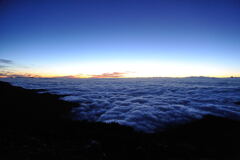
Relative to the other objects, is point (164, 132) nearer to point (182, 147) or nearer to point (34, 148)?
point (182, 147)

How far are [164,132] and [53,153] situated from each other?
3.98 metres

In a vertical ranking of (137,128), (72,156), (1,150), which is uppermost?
(1,150)

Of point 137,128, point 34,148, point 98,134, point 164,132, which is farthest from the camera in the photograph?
point 137,128

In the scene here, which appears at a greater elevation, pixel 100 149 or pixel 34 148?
pixel 34 148

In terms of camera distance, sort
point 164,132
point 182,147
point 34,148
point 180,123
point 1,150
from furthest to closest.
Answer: point 180,123 → point 164,132 → point 182,147 → point 34,148 → point 1,150

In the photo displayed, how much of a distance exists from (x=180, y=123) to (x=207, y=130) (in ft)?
3.35

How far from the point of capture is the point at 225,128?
14.0 feet

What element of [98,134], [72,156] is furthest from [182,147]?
[72,156]

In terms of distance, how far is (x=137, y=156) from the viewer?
2662 mm

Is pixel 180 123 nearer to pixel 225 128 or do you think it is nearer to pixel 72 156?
pixel 225 128

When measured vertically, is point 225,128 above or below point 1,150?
below

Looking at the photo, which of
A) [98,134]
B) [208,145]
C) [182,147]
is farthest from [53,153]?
[208,145]

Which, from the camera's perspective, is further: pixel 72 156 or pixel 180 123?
pixel 180 123

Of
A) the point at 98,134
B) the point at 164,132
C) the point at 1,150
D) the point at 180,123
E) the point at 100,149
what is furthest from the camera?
the point at 180,123
